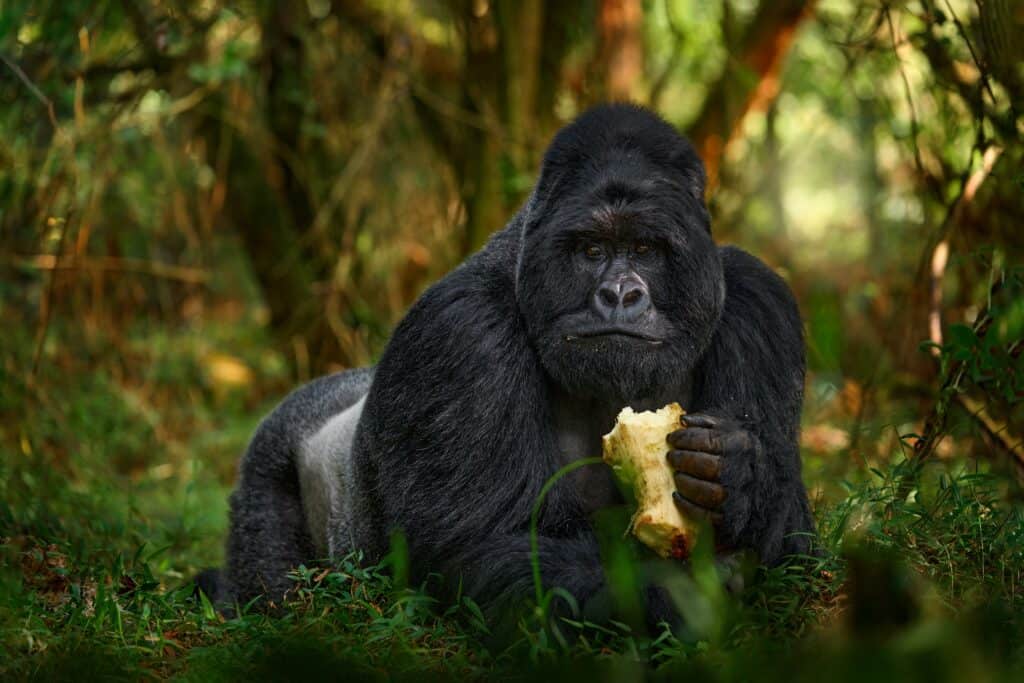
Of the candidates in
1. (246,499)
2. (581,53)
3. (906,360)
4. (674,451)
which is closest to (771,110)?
(581,53)

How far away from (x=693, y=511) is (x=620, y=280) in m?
0.64

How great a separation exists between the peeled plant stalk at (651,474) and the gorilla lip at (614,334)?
0.64ft

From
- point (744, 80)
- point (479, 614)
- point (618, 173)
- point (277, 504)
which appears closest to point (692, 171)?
point (618, 173)

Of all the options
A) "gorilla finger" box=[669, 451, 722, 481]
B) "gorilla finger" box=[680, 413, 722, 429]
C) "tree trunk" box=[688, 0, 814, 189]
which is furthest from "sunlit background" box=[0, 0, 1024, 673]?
"gorilla finger" box=[669, 451, 722, 481]

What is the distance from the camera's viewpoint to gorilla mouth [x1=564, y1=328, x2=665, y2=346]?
3.15m

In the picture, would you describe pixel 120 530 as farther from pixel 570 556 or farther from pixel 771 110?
pixel 771 110

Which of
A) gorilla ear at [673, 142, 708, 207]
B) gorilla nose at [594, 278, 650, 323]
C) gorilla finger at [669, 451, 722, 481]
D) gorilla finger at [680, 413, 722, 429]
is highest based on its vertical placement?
gorilla ear at [673, 142, 708, 207]

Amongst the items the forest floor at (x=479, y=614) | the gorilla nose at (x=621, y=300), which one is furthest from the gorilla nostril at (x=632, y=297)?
the forest floor at (x=479, y=614)

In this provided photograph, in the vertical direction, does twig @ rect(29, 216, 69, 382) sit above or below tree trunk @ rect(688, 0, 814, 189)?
below

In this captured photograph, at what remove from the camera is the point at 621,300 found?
3146 mm

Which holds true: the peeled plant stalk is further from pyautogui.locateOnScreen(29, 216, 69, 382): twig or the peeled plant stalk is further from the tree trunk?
the tree trunk

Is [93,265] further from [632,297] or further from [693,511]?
[693,511]

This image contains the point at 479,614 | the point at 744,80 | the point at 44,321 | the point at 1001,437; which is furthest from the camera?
the point at 744,80

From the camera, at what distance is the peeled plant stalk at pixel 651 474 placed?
2.93m
